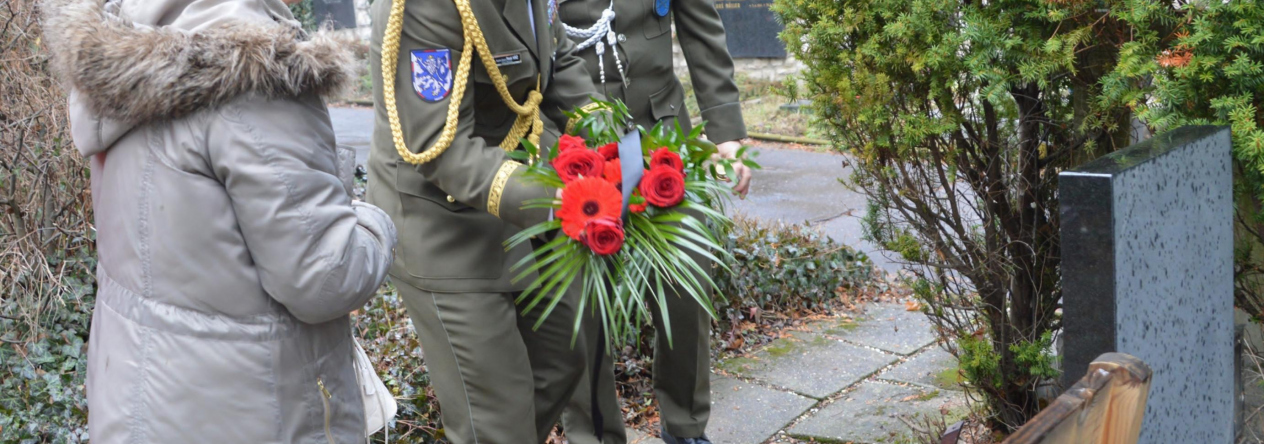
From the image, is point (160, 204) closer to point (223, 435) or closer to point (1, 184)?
point (223, 435)

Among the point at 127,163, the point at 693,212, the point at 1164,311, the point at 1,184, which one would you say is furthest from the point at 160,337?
the point at 1,184

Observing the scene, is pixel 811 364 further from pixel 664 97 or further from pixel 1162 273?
pixel 1162 273

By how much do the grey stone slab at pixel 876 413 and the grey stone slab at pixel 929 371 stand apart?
77mm

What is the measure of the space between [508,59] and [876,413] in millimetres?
2146

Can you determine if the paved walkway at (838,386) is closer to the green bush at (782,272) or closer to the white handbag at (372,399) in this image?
the green bush at (782,272)

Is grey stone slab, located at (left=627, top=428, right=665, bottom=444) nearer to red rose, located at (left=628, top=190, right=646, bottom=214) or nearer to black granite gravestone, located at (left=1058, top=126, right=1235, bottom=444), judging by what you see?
red rose, located at (left=628, top=190, right=646, bottom=214)

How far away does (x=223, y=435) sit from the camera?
6.72ft

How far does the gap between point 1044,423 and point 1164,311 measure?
28.7 inches

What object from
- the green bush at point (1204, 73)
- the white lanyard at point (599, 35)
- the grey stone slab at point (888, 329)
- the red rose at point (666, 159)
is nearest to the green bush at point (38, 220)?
the white lanyard at point (599, 35)

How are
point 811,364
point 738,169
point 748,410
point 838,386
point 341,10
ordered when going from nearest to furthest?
point 738,169, point 748,410, point 838,386, point 811,364, point 341,10

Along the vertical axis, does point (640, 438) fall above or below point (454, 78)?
below

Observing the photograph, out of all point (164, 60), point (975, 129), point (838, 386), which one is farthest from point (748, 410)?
point (164, 60)

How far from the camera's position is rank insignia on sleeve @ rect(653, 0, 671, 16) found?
3477mm

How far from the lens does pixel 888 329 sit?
5062mm
